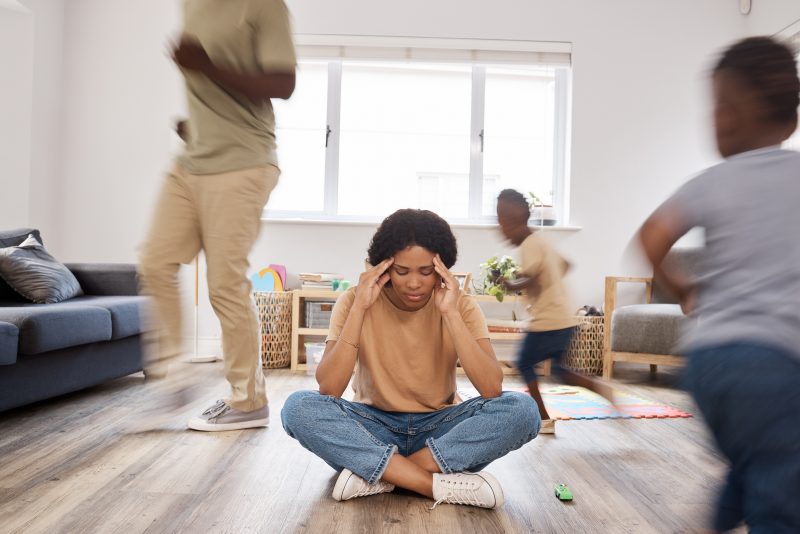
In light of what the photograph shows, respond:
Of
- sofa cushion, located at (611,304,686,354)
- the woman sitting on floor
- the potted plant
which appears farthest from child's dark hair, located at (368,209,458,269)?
sofa cushion, located at (611,304,686,354)

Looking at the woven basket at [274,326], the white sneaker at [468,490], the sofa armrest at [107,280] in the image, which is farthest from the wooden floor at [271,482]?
the woven basket at [274,326]

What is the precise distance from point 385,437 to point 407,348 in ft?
0.80

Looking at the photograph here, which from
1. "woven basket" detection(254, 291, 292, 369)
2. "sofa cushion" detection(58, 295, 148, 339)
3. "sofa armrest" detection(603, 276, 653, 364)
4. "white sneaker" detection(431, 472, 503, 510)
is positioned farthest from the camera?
"woven basket" detection(254, 291, 292, 369)

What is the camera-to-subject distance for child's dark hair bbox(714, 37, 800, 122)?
0.81 meters

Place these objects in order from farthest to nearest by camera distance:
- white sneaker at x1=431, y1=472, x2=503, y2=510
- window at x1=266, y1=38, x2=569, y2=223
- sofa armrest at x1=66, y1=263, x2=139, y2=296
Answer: window at x1=266, y1=38, x2=569, y2=223
sofa armrest at x1=66, y1=263, x2=139, y2=296
white sneaker at x1=431, y1=472, x2=503, y2=510

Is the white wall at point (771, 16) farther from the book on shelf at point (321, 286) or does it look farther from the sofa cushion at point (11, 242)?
the sofa cushion at point (11, 242)

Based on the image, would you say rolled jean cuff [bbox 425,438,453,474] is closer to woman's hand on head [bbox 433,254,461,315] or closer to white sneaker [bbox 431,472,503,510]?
white sneaker [bbox 431,472,503,510]

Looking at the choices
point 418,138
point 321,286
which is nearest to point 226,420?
point 321,286

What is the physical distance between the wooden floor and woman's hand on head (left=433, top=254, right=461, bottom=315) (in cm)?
50

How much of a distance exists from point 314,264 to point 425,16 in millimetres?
1934

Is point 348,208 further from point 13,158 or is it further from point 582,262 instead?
point 13,158

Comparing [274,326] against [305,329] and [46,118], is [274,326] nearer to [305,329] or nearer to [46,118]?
[305,329]

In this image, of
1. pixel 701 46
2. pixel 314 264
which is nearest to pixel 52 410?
pixel 314 264

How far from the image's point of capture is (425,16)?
167 inches
